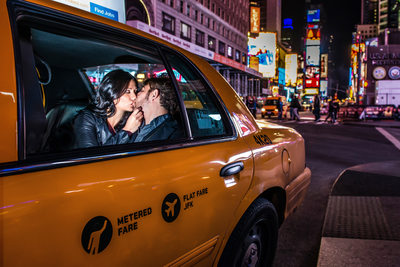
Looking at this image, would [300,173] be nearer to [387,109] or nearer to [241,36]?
[387,109]

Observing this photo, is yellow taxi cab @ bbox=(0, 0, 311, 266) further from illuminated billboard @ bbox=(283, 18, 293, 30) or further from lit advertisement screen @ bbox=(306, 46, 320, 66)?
illuminated billboard @ bbox=(283, 18, 293, 30)

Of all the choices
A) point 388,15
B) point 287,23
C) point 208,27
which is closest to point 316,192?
point 208,27

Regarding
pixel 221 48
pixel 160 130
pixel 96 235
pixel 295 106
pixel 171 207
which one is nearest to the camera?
pixel 96 235

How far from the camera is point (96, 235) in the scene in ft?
3.86

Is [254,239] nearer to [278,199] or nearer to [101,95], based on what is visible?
[278,199]

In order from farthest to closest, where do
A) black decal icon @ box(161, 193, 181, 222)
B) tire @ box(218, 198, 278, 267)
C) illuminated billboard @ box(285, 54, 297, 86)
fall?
1. illuminated billboard @ box(285, 54, 297, 86)
2. tire @ box(218, 198, 278, 267)
3. black decal icon @ box(161, 193, 181, 222)

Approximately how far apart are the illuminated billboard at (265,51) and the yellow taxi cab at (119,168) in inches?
4067

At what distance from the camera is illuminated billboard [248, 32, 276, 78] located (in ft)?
334

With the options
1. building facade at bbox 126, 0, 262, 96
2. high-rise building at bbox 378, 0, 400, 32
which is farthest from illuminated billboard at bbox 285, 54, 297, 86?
building facade at bbox 126, 0, 262, 96

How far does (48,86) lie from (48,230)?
1.56 metres

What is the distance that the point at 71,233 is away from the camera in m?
1.11

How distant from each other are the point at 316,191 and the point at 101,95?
4.16 metres

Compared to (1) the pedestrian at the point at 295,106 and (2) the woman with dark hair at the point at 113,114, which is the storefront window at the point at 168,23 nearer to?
(1) the pedestrian at the point at 295,106

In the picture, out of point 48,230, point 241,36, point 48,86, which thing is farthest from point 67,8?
point 241,36
